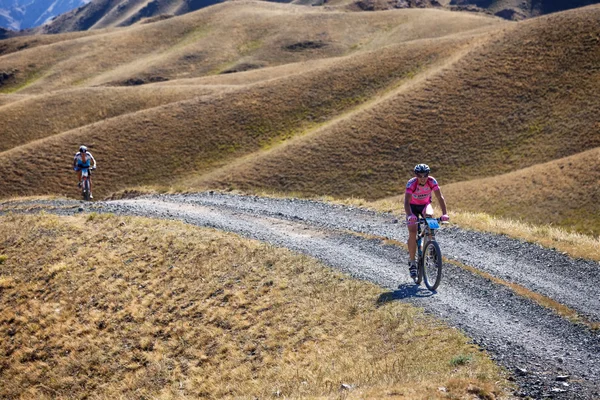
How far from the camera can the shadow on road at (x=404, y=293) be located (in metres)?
12.6

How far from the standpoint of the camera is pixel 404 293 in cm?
1291

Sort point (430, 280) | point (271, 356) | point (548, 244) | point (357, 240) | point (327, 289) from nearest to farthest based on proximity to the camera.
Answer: point (271, 356) < point (430, 280) < point (327, 289) < point (548, 244) < point (357, 240)

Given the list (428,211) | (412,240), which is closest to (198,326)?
(412,240)

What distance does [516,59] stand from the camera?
2299 inches

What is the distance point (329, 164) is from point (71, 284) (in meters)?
31.0

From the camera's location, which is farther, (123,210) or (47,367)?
(123,210)

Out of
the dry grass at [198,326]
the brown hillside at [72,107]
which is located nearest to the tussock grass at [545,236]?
the dry grass at [198,326]

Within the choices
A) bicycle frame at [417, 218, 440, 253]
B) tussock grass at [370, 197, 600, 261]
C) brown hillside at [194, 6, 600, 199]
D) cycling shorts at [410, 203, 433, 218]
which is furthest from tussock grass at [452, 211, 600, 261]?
brown hillside at [194, 6, 600, 199]

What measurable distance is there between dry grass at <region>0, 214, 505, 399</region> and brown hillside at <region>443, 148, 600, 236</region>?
23.0m

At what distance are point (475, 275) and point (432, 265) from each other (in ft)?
6.13

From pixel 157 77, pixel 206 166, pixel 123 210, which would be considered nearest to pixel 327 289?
pixel 123 210

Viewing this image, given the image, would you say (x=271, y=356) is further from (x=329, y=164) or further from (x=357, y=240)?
(x=329, y=164)

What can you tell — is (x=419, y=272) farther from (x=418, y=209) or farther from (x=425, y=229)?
(x=418, y=209)

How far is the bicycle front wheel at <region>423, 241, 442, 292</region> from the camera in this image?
12352 mm
